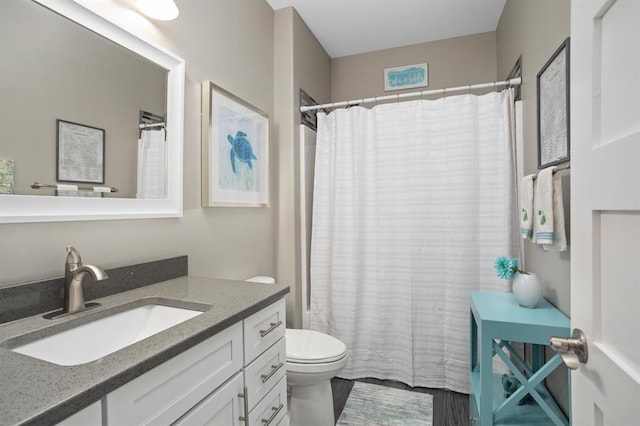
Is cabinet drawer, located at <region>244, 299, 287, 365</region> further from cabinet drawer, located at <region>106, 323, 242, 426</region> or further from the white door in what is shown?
the white door

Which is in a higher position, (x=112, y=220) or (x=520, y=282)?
(x=112, y=220)

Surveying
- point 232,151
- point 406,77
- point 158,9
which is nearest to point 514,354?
point 232,151

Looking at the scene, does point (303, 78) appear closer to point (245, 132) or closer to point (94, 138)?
point (245, 132)

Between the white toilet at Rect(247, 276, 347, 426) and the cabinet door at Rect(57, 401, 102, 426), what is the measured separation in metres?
1.10

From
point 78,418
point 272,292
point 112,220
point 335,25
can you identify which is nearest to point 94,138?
point 112,220

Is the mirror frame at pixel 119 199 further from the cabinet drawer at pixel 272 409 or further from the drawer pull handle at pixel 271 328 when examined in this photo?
the cabinet drawer at pixel 272 409

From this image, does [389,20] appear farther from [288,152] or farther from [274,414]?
[274,414]

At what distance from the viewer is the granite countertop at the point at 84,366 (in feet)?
1.72

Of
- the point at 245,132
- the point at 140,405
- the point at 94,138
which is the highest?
the point at 245,132

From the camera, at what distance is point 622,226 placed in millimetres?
571

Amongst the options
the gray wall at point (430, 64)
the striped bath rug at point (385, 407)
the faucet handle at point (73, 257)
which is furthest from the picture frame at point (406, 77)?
the faucet handle at point (73, 257)

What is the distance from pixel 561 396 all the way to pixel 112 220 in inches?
79.0

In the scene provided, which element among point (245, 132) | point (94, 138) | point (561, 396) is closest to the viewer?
point (94, 138)

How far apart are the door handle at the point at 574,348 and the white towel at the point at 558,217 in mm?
803
